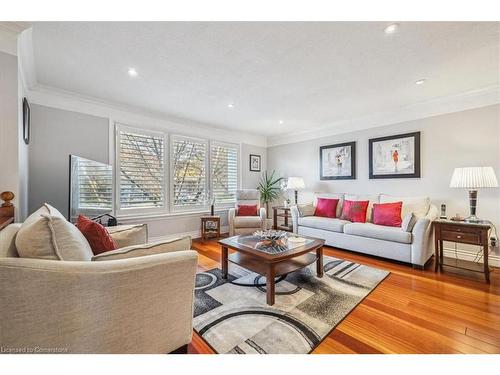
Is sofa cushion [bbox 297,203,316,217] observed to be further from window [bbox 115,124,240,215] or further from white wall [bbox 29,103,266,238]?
white wall [bbox 29,103,266,238]

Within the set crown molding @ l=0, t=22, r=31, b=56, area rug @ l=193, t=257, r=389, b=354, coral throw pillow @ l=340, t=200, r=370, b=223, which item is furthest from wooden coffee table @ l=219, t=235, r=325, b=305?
crown molding @ l=0, t=22, r=31, b=56

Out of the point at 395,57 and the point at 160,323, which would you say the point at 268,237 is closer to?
the point at 160,323

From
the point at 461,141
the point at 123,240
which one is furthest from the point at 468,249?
the point at 123,240

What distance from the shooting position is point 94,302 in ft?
3.08

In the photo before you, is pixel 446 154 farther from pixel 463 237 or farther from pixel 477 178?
pixel 463 237

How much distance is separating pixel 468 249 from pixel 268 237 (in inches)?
113

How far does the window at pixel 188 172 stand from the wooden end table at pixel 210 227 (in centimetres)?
41

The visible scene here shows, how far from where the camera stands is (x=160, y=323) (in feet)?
3.55

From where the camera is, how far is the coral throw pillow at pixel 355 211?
3.45 metres

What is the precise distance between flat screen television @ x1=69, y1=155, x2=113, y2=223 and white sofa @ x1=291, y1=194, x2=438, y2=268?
3.04 metres

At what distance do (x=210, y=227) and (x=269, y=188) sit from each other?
176cm

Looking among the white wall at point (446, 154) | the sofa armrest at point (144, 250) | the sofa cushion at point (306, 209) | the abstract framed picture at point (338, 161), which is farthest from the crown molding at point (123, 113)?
the sofa armrest at point (144, 250)

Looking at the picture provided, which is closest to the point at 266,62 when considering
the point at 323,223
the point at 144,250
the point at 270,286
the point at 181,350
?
the point at 144,250
